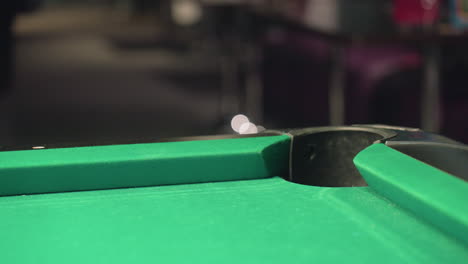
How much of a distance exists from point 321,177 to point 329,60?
2731mm

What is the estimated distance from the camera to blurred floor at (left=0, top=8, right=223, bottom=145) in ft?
15.3

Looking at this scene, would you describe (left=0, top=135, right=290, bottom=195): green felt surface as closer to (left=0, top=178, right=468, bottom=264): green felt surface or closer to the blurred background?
(left=0, top=178, right=468, bottom=264): green felt surface

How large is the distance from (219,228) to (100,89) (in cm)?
515

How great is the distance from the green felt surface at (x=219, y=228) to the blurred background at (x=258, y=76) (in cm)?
234

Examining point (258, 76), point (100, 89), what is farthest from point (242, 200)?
point (100, 89)

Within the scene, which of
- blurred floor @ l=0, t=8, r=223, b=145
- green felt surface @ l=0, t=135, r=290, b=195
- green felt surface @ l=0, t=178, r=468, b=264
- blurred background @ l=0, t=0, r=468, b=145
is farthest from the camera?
blurred floor @ l=0, t=8, r=223, b=145

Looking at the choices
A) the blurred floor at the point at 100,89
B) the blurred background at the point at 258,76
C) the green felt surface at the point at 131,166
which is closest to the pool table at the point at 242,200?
the green felt surface at the point at 131,166

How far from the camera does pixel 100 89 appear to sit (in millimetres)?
5938

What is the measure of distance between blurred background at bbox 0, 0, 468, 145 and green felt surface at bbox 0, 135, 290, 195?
2.19 metres

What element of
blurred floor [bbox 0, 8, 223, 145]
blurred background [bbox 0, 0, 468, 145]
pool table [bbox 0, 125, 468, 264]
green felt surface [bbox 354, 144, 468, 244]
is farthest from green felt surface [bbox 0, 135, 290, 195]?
blurred floor [bbox 0, 8, 223, 145]

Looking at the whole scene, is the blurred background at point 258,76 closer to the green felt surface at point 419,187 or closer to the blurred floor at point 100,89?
the blurred floor at point 100,89

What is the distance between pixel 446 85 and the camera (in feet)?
12.1

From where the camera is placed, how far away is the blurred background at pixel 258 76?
12.0 feet

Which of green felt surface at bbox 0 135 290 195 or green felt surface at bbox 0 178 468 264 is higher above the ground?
green felt surface at bbox 0 135 290 195
